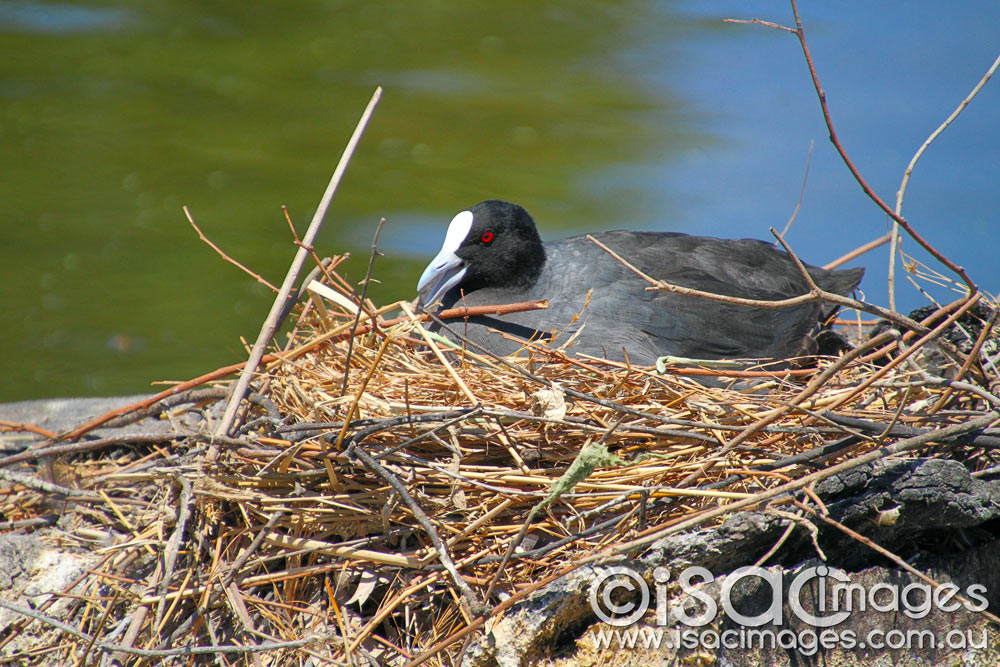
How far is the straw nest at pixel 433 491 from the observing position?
160 cm

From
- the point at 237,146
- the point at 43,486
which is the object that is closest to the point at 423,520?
the point at 43,486

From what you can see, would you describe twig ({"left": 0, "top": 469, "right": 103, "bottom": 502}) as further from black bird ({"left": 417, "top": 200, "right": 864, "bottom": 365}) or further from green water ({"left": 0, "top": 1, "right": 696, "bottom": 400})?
green water ({"left": 0, "top": 1, "right": 696, "bottom": 400})

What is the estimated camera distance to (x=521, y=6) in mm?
5965

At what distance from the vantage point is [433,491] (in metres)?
1.78

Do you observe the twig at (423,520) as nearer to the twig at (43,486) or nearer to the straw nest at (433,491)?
the straw nest at (433,491)

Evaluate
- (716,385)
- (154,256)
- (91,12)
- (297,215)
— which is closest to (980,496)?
(716,385)

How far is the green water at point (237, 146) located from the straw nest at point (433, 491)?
366 centimetres

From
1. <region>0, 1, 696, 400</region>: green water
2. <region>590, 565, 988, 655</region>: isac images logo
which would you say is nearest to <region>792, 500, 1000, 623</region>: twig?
<region>590, 565, 988, 655</region>: isac images logo

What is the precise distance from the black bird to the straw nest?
1.46ft

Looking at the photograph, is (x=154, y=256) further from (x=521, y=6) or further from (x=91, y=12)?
(x=521, y=6)

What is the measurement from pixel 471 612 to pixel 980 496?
90 cm

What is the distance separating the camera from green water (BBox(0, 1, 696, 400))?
5.47 m

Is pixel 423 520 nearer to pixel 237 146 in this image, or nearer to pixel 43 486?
pixel 43 486

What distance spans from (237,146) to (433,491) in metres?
4.56
